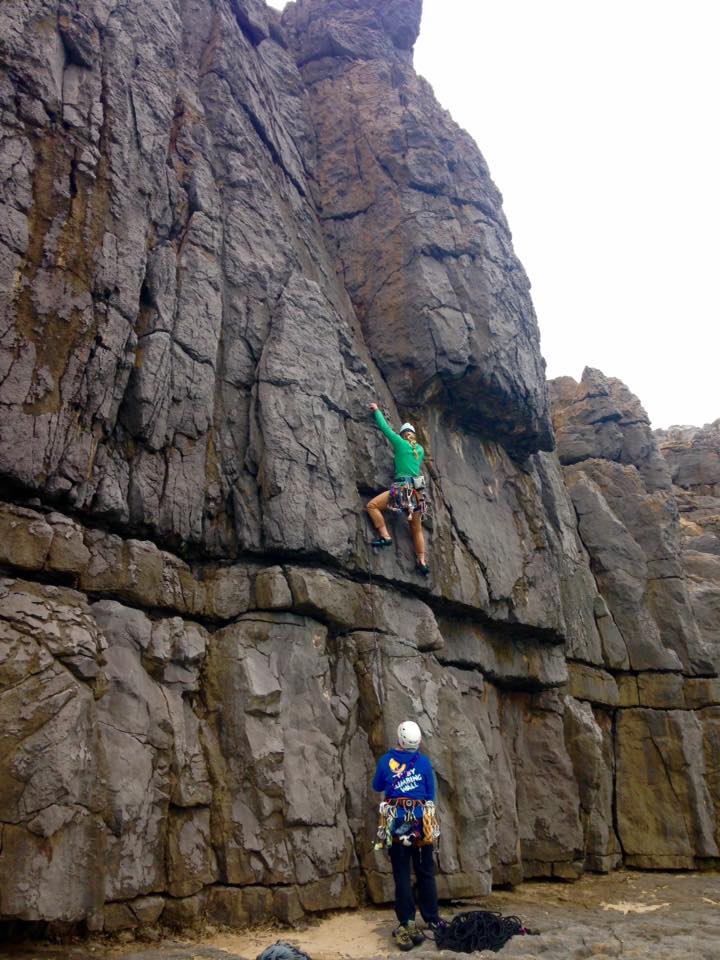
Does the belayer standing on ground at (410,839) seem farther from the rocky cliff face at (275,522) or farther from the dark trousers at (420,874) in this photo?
the rocky cliff face at (275,522)

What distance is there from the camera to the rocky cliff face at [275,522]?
10141mm

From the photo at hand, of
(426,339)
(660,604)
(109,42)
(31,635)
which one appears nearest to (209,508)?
(31,635)

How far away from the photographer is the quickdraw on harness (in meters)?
14.6

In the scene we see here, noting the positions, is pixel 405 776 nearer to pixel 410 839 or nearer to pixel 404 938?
pixel 410 839

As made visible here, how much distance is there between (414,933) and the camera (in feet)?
31.5

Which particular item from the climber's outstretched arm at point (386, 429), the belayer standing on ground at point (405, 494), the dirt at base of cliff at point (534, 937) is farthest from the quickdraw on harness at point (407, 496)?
the dirt at base of cliff at point (534, 937)

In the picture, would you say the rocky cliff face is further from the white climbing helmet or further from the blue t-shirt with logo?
the white climbing helmet

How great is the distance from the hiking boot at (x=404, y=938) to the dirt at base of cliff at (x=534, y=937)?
0.10m

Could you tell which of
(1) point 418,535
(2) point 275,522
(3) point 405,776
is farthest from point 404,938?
(1) point 418,535

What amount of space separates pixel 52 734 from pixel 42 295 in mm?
5905

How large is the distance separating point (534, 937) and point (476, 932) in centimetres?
85

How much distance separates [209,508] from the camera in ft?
42.2

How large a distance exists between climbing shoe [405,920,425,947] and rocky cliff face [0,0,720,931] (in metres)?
1.75

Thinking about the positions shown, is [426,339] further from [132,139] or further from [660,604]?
[660,604]
